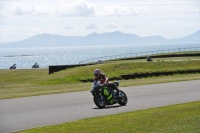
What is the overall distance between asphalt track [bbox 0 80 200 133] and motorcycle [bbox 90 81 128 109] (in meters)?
0.22

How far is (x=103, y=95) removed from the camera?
17328 millimetres

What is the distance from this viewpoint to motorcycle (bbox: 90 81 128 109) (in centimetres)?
1705

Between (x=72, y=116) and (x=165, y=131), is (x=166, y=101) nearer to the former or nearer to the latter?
(x=72, y=116)

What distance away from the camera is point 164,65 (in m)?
44.1

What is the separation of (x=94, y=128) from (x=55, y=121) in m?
2.01

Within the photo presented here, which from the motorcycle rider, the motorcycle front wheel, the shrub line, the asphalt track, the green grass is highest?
the motorcycle rider

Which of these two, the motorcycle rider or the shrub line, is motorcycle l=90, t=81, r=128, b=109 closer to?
the motorcycle rider

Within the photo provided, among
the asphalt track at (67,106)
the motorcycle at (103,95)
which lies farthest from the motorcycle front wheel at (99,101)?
the asphalt track at (67,106)

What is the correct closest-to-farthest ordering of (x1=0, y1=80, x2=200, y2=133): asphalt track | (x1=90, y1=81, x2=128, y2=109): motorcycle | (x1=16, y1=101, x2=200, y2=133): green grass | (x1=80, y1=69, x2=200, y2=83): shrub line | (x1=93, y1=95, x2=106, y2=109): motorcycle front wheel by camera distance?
(x1=16, y1=101, x2=200, y2=133): green grass
(x1=0, y1=80, x2=200, y2=133): asphalt track
(x1=90, y1=81, x2=128, y2=109): motorcycle
(x1=93, y1=95, x2=106, y2=109): motorcycle front wheel
(x1=80, y1=69, x2=200, y2=83): shrub line

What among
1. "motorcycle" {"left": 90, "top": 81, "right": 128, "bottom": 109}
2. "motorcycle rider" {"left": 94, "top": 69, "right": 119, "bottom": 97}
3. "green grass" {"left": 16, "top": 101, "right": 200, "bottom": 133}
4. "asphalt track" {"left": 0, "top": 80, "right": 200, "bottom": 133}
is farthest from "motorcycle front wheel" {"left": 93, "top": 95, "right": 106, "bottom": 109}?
"green grass" {"left": 16, "top": 101, "right": 200, "bottom": 133}

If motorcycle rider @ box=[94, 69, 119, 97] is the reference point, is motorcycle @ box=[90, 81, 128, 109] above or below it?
below

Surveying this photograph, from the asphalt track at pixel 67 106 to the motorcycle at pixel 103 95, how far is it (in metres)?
0.22

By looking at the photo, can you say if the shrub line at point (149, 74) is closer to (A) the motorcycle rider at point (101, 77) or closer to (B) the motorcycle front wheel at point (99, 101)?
(A) the motorcycle rider at point (101, 77)

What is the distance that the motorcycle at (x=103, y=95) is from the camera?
1705 centimetres
